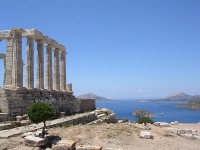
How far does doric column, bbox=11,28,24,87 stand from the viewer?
21109mm

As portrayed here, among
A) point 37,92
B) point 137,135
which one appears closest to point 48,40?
point 37,92

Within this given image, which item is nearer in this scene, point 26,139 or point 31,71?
point 26,139

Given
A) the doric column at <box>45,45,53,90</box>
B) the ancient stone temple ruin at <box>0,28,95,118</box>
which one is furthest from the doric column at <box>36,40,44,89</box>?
the doric column at <box>45,45,53,90</box>

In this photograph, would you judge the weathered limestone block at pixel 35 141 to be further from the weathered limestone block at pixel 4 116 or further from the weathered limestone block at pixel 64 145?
the weathered limestone block at pixel 4 116

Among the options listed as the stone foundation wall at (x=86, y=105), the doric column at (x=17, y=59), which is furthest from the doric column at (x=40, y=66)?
the stone foundation wall at (x=86, y=105)

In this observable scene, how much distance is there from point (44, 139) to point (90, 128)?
192 inches

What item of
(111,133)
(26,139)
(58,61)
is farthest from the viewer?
(58,61)

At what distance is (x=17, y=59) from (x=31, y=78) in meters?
2.75

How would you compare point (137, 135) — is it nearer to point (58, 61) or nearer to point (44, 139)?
point (44, 139)

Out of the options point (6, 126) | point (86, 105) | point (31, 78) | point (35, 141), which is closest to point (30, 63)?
point (31, 78)

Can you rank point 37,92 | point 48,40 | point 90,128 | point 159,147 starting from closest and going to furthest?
point 159,147 < point 90,128 < point 37,92 < point 48,40

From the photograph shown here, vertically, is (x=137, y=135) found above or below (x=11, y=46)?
below

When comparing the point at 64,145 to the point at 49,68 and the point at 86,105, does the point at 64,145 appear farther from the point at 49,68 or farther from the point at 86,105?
the point at 86,105

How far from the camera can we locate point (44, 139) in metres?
13.0
